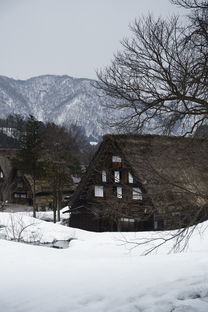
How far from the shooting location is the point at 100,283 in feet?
24.6

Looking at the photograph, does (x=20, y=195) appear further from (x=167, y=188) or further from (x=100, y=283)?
(x=167, y=188)

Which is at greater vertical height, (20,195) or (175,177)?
(175,177)

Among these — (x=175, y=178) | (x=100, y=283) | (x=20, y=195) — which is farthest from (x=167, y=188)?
(x=20, y=195)

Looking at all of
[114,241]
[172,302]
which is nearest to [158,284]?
[172,302]

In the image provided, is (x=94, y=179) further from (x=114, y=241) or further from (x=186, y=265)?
(x=186, y=265)

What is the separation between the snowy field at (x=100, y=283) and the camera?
19.9 ft

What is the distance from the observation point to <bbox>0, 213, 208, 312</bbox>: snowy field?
6.06m

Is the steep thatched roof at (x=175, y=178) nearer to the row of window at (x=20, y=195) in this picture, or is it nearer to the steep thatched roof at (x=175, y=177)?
the steep thatched roof at (x=175, y=177)

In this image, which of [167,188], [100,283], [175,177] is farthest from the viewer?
[175,177]

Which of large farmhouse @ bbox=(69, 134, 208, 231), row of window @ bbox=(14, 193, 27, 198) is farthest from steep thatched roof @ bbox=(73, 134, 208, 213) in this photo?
row of window @ bbox=(14, 193, 27, 198)

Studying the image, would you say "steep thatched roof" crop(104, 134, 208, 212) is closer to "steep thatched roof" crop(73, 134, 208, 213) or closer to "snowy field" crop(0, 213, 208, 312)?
"steep thatched roof" crop(73, 134, 208, 213)

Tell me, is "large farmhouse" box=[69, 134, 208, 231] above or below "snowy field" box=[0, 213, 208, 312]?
above

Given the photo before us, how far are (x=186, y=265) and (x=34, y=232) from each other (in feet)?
38.8

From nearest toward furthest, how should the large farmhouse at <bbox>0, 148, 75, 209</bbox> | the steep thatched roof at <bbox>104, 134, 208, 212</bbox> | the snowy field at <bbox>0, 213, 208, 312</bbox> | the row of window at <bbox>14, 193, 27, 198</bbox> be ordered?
the snowy field at <bbox>0, 213, 208, 312</bbox>, the steep thatched roof at <bbox>104, 134, 208, 212</bbox>, the large farmhouse at <bbox>0, 148, 75, 209</bbox>, the row of window at <bbox>14, 193, 27, 198</bbox>
